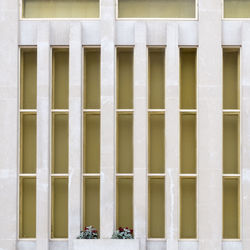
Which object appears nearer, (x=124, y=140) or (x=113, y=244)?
(x=113, y=244)

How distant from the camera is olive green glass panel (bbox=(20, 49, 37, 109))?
18141 mm

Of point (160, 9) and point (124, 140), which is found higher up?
point (160, 9)

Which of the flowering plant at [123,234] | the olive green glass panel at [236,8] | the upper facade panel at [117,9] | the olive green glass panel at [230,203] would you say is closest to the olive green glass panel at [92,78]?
the upper facade panel at [117,9]

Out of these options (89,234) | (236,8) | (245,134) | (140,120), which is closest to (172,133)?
(140,120)

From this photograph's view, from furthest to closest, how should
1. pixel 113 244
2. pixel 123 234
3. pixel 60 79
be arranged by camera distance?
1. pixel 60 79
2. pixel 123 234
3. pixel 113 244

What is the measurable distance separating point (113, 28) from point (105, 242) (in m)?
8.43

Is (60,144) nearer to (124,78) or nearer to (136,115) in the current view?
(136,115)

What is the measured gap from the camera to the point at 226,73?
18.1 meters

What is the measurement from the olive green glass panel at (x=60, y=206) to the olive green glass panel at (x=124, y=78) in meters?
3.97

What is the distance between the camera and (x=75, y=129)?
17406 mm

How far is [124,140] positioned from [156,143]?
1323mm

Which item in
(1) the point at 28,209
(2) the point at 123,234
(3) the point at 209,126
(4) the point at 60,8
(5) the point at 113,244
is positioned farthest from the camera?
(4) the point at 60,8

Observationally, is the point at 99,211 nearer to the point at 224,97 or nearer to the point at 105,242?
the point at 105,242

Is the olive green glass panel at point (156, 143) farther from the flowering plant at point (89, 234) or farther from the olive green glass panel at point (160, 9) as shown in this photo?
the olive green glass panel at point (160, 9)
